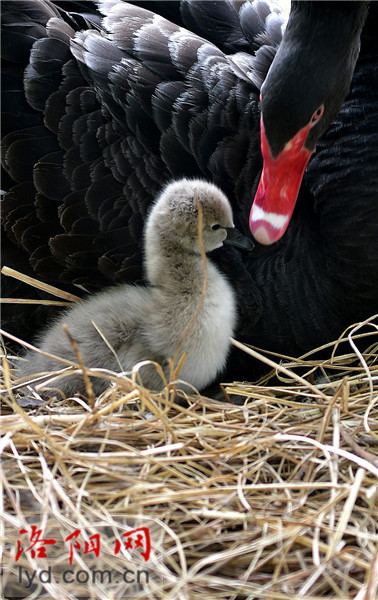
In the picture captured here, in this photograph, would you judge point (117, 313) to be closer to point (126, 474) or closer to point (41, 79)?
point (126, 474)

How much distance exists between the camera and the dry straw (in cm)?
151

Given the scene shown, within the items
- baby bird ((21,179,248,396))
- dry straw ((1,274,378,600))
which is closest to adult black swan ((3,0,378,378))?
baby bird ((21,179,248,396))

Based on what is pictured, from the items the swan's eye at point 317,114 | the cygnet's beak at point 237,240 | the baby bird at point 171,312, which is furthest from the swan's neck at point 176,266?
the swan's eye at point 317,114

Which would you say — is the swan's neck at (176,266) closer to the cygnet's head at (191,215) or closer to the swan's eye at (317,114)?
the cygnet's head at (191,215)

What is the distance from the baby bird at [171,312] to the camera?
2.09 meters

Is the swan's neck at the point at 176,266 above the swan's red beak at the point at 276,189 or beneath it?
beneath

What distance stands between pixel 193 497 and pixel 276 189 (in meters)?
0.88

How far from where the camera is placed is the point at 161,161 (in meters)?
2.32

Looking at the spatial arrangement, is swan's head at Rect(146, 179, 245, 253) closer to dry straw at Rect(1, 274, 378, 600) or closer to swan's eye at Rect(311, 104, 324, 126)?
swan's eye at Rect(311, 104, 324, 126)

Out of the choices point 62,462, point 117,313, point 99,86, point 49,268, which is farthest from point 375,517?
point 99,86

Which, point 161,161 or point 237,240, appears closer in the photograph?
point 237,240

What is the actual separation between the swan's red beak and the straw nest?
1.59 ft

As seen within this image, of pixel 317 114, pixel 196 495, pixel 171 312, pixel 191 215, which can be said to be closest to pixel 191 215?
pixel 191 215

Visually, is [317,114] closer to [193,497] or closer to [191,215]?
[191,215]
